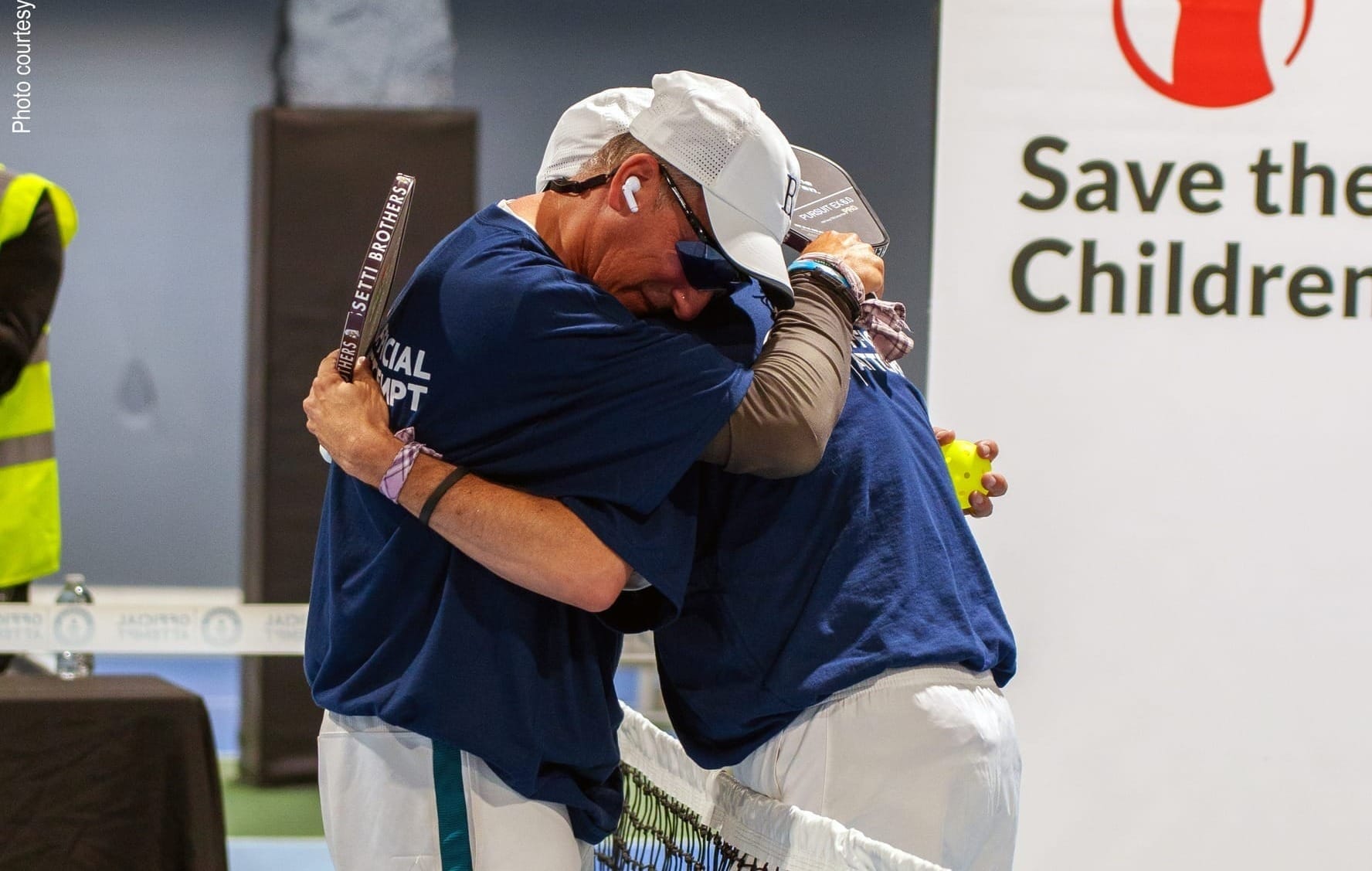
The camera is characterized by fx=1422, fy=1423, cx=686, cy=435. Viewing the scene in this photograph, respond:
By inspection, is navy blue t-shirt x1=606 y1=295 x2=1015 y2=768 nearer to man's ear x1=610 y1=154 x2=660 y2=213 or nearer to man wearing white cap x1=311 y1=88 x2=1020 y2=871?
man wearing white cap x1=311 y1=88 x2=1020 y2=871

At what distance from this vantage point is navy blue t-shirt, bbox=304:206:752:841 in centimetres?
165

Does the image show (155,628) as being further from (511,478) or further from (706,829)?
(511,478)

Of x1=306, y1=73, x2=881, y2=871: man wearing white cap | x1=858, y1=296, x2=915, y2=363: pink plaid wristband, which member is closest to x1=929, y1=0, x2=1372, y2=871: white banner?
x1=858, y1=296, x2=915, y2=363: pink plaid wristband

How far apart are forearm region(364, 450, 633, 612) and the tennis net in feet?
1.37

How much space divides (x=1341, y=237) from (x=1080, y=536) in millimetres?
880

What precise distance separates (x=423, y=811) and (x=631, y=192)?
80 centimetres

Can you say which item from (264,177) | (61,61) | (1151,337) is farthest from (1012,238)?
(61,61)

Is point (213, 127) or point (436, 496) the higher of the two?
point (213, 127)

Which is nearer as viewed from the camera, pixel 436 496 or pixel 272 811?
pixel 436 496

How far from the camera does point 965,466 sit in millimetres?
2338

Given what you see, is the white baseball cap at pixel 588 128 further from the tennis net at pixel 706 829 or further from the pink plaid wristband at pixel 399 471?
the tennis net at pixel 706 829

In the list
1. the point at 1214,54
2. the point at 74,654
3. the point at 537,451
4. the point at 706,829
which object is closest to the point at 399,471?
the point at 537,451

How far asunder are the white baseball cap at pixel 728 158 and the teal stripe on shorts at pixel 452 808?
694mm

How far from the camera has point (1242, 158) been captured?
10.3ft
